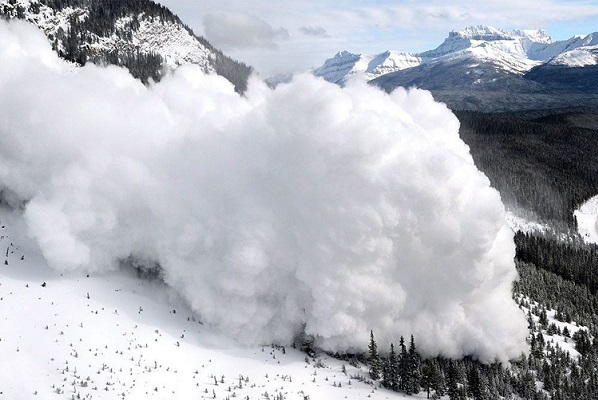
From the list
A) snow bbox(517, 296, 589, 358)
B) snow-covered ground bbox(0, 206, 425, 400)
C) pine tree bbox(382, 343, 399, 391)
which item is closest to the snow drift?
snow-covered ground bbox(0, 206, 425, 400)

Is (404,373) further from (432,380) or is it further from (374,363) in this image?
(374,363)

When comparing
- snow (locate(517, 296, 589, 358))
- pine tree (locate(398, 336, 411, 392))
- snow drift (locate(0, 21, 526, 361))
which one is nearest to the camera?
pine tree (locate(398, 336, 411, 392))

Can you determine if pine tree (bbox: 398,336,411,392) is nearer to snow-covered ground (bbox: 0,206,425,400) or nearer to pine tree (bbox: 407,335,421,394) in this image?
pine tree (bbox: 407,335,421,394)

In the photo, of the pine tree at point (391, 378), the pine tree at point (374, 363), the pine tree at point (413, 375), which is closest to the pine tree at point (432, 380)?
the pine tree at point (413, 375)

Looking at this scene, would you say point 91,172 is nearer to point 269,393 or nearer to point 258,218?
point 258,218

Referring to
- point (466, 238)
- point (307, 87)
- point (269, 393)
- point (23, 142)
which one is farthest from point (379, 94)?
point (23, 142)
